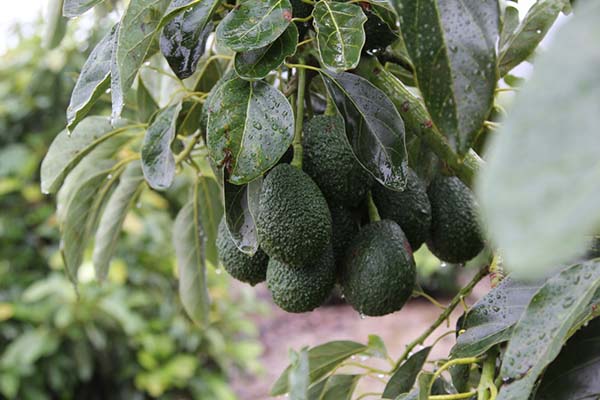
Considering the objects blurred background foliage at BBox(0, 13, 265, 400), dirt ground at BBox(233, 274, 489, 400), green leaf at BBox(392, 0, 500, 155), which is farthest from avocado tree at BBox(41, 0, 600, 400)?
dirt ground at BBox(233, 274, 489, 400)

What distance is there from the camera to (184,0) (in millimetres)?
643

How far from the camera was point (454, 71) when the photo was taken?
47 centimetres

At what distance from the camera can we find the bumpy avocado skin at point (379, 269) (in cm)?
74

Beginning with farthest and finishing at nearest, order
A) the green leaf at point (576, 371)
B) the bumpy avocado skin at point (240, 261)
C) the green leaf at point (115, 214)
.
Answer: the green leaf at point (115, 214)
the bumpy avocado skin at point (240, 261)
the green leaf at point (576, 371)

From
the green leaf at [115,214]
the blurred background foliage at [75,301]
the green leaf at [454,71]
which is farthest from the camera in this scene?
the blurred background foliage at [75,301]

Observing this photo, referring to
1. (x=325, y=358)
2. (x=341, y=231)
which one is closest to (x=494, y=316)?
(x=341, y=231)

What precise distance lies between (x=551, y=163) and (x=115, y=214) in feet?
2.81

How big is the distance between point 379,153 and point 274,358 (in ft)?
14.6

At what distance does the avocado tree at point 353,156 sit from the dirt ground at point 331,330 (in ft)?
11.6

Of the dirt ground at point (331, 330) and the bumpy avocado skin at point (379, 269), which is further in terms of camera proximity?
the dirt ground at point (331, 330)

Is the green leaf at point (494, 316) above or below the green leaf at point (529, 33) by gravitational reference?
below

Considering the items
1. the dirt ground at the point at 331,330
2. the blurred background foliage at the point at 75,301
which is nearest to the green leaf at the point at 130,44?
the blurred background foliage at the point at 75,301

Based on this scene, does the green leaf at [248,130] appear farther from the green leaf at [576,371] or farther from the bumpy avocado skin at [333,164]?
the green leaf at [576,371]

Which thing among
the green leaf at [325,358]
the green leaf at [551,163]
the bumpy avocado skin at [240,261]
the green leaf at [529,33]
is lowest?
the green leaf at [325,358]
